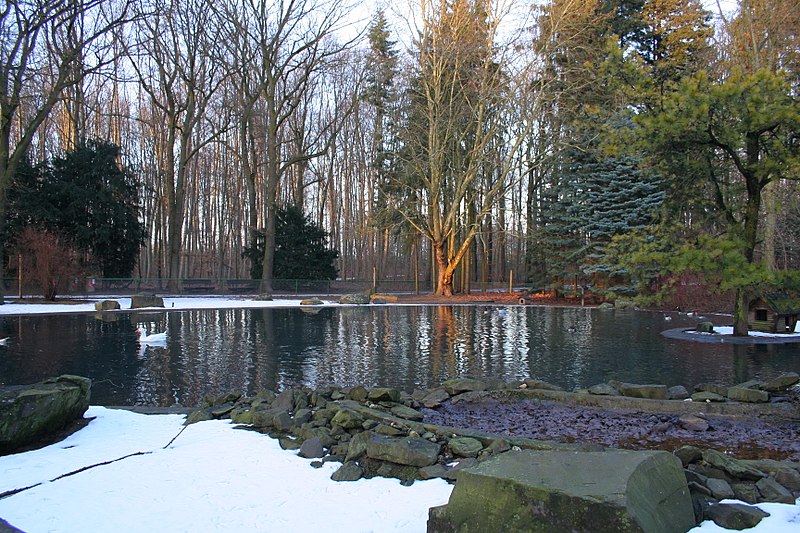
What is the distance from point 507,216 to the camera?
38875 millimetres

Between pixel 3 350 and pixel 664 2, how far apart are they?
33683 millimetres

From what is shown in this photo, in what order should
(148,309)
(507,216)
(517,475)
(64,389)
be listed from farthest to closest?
(507,216)
(148,309)
(64,389)
(517,475)

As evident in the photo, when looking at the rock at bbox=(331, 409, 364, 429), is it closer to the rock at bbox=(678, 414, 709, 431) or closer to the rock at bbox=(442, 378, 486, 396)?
the rock at bbox=(442, 378, 486, 396)

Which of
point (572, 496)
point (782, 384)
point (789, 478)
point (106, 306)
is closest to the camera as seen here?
point (572, 496)

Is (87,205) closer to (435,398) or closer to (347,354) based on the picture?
(347,354)

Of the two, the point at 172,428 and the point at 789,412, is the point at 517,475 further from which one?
the point at 789,412

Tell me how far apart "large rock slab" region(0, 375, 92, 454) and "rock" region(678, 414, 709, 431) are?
6.75 m

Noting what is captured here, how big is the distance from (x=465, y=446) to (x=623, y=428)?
92.0 inches

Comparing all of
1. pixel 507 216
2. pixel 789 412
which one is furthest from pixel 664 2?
pixel 789 412

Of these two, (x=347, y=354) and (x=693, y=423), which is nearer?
(x=693, y=423)

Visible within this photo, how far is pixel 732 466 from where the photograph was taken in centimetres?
431

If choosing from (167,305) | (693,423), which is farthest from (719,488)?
(167,305)

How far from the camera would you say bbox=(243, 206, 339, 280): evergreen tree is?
36188 mm

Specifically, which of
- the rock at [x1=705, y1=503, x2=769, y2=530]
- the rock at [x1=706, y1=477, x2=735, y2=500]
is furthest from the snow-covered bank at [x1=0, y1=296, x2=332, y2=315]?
the rock at [x1=705, y1=503, x2=769, y2=530]
